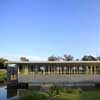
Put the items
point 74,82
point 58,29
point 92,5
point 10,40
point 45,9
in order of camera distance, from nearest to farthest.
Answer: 1. point 92,5
2. point 45,9
3. point 74,82
4. point 58,29
5. point 10,40

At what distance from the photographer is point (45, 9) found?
1822cm

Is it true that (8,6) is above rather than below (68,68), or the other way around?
above

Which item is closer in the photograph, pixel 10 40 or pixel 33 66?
pixel 33 66

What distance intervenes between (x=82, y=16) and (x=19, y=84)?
9.50 metres

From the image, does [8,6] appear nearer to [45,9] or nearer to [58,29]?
[45,9]

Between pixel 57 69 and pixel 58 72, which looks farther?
pixel 57 69

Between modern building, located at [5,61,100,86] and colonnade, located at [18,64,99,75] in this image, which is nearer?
modern building, located at [5,61,100,86]

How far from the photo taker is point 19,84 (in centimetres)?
1928

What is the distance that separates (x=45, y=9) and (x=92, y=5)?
4.50 metres

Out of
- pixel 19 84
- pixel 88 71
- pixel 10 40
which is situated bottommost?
pixel 19 84

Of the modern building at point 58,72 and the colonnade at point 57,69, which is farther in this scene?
the colonnade at point 57,69

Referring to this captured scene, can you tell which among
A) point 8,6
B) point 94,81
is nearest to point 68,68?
point 94,81

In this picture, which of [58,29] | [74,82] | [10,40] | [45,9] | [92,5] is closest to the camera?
[92,5]

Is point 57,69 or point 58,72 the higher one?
point 57,69
